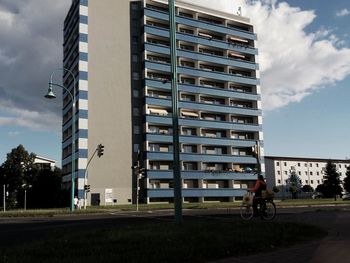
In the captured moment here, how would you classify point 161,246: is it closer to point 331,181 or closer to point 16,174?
point 16,174

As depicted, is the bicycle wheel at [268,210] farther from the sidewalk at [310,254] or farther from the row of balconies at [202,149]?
the row of balconies at [202,149]

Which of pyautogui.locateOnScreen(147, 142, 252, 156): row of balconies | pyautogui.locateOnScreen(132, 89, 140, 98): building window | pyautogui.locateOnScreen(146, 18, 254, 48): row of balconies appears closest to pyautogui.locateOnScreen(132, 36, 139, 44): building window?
pyautogui.locateOnScreen(146, 18, 254, 48): row of balconies

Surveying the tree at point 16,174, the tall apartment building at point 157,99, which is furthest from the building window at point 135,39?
the tree at point 16,174

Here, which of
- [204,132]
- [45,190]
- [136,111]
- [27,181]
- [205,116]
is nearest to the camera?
[136,111]

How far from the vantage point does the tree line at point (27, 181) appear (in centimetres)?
7050

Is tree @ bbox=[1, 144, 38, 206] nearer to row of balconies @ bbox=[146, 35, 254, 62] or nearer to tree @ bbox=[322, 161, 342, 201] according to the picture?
row of balconies @ bbox=[146, 35, 254, 62]

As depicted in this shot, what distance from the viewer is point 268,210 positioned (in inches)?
610

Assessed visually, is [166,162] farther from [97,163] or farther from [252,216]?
[252,216]

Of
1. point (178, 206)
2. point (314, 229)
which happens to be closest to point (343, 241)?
point (314, 229)

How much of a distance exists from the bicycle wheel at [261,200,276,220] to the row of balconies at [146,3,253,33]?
59.9 metres

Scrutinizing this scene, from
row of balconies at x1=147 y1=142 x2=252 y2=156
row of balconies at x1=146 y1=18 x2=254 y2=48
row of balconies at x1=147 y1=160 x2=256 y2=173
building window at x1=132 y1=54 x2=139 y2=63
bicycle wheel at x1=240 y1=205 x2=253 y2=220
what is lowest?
bicycle wheel at x1=240 y1=205 x2=253 y2=220

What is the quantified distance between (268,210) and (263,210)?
0.89ft

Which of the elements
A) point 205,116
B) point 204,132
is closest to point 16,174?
point 204,132

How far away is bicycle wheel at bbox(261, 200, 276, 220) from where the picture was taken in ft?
50.3
